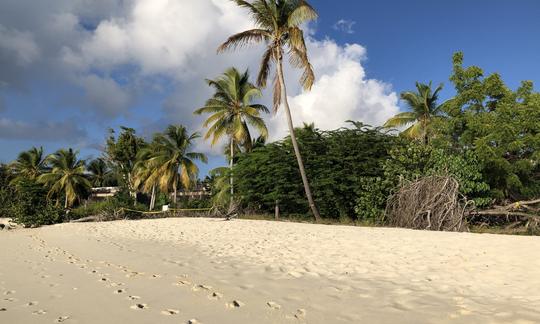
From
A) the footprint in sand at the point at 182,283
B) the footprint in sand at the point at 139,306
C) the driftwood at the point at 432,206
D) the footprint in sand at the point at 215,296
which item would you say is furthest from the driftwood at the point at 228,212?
the footprint in sand at the point at 139,306

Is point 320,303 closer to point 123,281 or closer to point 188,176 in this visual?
point 123,281

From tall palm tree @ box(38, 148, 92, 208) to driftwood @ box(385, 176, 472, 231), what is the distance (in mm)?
28296

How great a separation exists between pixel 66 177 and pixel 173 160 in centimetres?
1173

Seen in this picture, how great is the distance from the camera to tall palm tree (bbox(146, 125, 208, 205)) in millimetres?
27594

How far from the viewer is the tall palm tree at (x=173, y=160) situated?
2759cm

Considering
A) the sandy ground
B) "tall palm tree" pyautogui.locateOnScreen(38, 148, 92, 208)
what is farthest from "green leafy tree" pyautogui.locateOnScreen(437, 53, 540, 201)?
"tall palm tree" pyautogui.locateOnScreen(38, 148, 92, 208)

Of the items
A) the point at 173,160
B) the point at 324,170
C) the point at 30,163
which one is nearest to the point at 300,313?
the point at 324,170

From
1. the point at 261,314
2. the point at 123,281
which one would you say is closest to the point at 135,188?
the point at 123,281

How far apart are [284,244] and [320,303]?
518 cm

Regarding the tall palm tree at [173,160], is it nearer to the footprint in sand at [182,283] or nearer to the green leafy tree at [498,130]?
the green leafy tree at [498,130]

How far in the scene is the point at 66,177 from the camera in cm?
3300

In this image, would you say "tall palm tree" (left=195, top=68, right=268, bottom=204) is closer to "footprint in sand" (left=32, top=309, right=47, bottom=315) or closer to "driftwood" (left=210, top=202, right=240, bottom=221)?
"driftwood" (left=210, top=202, right=240, bottom=221)

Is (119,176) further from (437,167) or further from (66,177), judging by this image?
(437,167)

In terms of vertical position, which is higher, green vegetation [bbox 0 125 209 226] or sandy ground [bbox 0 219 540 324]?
green vegetation [bbox 0 125 209 226]
